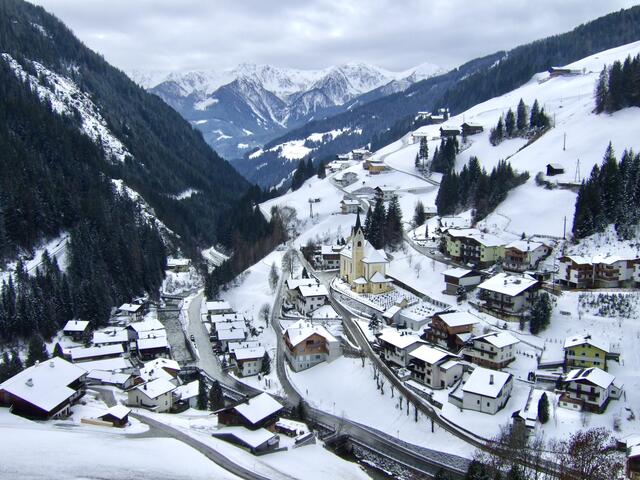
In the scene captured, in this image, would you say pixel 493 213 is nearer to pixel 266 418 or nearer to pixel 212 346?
pixel 212 346

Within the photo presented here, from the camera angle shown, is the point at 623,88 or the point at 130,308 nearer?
the point at 130,308

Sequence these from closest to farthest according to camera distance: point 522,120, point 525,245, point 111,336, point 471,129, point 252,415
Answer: point 252,415
point 525,245
point 111,336
point 522,120
point 471,129

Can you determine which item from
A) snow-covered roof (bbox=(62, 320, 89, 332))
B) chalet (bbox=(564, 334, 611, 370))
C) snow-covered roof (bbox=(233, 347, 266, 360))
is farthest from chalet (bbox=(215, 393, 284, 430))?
snow-covered roof (bbox=(62, 320, 89, 332))

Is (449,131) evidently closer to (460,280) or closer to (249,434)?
(460,280)

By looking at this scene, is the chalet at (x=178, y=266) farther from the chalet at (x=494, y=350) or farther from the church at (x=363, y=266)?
Result: the chalet at (x=494, y=350)

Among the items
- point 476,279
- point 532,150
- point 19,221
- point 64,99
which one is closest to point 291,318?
point 476,279

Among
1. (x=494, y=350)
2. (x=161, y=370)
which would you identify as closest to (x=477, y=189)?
(x=494, y=350)
